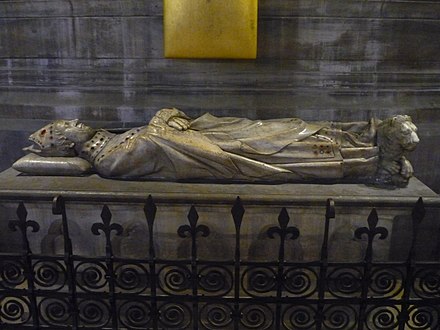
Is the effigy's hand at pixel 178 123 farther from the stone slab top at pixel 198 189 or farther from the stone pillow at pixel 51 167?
the stone pillow at pixel 51 167

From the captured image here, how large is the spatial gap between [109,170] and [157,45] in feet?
4.07

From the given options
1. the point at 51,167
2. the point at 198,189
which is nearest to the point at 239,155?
the point at 198,189

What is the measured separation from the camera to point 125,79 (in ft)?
13.7

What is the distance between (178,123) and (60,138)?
88 centimetres

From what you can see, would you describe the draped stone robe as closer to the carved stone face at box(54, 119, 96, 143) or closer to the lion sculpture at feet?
the lion sculpture at feet

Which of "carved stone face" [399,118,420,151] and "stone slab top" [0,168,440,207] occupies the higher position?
"carved stone face" [399,118,420,151]

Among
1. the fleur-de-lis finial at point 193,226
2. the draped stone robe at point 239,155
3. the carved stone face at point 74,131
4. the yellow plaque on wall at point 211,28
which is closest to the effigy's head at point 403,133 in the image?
the draped stone robe at point 239,155

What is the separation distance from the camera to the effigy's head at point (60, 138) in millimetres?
→ 3596

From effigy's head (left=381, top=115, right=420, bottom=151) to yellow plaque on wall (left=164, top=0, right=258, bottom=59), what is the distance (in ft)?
3.98

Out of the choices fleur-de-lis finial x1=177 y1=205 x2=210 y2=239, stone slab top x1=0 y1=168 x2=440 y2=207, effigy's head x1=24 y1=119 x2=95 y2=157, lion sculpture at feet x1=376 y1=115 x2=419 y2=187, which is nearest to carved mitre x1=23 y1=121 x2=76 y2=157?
effigy's head x1=24 y1=119 x2=95 y2=157

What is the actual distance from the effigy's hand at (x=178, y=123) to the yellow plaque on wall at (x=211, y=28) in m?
0.58

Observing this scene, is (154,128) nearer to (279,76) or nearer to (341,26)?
(279,76)

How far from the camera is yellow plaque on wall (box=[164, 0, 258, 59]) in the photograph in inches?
147

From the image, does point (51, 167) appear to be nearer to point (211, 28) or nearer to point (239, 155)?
point (239, 155)
